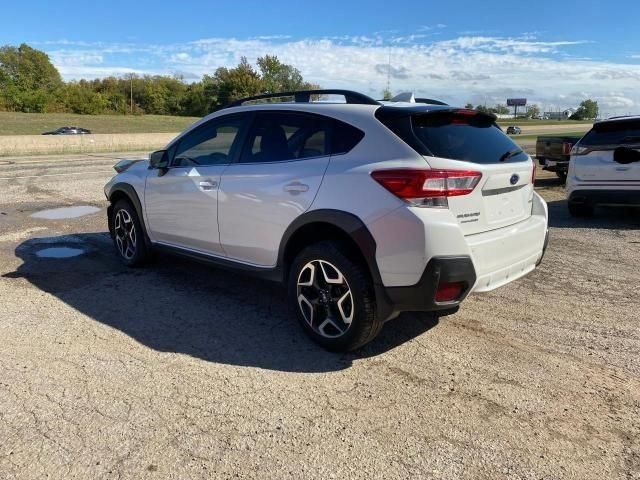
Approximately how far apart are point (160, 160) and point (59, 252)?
219 cm

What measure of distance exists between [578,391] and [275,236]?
2288 millimetres

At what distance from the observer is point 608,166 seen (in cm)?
816

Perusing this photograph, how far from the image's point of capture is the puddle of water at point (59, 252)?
645 cm

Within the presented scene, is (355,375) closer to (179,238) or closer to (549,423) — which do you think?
(549,423)

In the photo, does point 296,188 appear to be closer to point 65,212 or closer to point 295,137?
point 295,137

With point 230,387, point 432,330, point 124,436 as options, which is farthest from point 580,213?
point 124,436

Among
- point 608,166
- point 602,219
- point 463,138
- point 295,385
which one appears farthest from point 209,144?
point 602,219

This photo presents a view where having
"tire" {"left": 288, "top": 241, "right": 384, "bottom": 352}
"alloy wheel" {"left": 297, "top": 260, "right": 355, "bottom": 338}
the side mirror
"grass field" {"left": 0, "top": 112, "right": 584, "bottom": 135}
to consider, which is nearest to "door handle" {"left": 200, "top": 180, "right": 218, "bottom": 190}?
the side mirror

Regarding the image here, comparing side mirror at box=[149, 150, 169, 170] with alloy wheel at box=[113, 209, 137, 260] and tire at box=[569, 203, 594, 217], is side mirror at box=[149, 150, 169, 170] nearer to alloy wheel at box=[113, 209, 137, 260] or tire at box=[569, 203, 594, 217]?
alloy wheel at box=[113, 209, 137, 260]

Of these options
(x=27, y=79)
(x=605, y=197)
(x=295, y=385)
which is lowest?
(x=295, y=385)

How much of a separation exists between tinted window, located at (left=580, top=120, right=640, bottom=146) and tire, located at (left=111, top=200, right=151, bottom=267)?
6777mm

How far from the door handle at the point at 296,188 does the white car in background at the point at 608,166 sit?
617 cm

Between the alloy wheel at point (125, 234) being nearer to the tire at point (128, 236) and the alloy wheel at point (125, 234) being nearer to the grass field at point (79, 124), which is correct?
the tire at point (128, 236)

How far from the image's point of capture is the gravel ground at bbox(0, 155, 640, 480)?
8.71 ft
